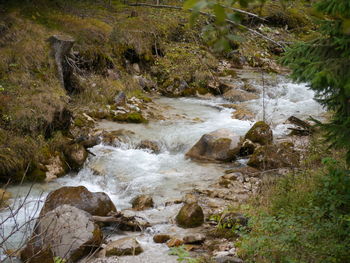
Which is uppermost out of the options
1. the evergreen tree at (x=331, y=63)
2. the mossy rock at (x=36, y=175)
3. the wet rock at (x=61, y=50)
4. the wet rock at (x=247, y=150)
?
the evergreen tree at (x=331, y=63)

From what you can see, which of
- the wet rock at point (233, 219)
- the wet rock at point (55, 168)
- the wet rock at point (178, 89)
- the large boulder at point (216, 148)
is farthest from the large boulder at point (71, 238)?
the wet rock at point (178, 89)

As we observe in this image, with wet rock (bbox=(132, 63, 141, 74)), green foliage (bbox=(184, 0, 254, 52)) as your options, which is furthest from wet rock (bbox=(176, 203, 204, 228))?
wet rock (bbox=(132, 63, 141, 74))

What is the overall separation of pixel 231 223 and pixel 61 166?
4146 mm

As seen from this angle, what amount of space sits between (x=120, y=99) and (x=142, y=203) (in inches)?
224

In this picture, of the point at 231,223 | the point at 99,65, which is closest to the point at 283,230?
the point at 231,223

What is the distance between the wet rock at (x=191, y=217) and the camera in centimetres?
589

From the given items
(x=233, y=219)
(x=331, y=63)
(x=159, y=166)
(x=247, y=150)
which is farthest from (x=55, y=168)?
(x=331, y=63)

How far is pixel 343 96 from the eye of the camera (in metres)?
3.41

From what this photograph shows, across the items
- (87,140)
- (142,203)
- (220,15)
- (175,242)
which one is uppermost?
(220,15)

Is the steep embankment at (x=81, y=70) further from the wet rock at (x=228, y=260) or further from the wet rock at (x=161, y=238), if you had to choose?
the wet rock at (x=228, y=260)

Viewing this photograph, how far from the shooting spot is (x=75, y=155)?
827cm

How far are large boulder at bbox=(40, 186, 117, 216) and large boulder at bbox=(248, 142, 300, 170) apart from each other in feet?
11.1

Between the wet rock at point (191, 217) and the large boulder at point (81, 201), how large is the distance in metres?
1.16

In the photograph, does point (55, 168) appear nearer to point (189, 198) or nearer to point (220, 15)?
point (189, 198)
